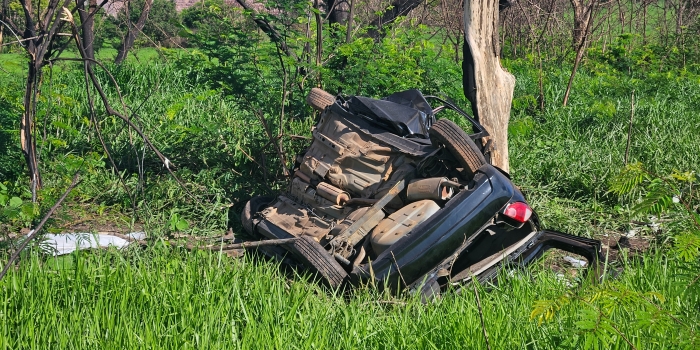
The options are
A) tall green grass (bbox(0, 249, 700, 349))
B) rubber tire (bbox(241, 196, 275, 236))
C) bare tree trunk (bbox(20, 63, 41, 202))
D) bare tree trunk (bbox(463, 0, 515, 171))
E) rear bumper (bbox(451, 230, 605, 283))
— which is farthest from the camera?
bare tree trunk (bbox(463, 0, 515, 171))

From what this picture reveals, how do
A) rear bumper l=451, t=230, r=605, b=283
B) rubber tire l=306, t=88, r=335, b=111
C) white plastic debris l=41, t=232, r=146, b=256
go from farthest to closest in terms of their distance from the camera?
rubber tire l=306, t=88, r=335, b=111
white plastic debris l=41, t=232, r=146, b=256
rear bumper l=451, t=230, r=605, b=283

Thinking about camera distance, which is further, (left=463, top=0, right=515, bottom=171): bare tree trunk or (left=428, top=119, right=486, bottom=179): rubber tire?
(left=463, top=0, right=515, bottom=171): bare tree trunk

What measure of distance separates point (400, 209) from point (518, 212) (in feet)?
2.54

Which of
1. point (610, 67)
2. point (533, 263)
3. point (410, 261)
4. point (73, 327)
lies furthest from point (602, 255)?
point (610, 67)

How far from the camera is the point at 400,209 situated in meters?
5.08

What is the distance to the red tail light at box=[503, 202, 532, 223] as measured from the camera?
481 centimetres

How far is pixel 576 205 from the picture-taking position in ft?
24.1

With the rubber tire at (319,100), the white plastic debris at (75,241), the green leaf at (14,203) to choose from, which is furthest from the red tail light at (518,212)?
the green leaf at (14,203)

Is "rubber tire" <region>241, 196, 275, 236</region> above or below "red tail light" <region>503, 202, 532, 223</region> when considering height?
below

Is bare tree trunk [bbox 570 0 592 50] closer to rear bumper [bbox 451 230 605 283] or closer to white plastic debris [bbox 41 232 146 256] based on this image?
rear bumper [bbox 451 230 605 283]

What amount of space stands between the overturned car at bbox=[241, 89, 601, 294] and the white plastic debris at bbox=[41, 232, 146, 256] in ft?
3.27

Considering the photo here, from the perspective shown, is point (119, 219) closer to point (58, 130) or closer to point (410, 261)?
point (58, 130)

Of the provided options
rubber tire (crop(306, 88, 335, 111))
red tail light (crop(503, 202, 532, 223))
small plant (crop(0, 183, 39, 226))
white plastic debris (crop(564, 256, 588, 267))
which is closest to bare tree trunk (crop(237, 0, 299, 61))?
rubber tire (crop(306, 88, 335, 111))

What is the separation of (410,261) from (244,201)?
284 centimetres
